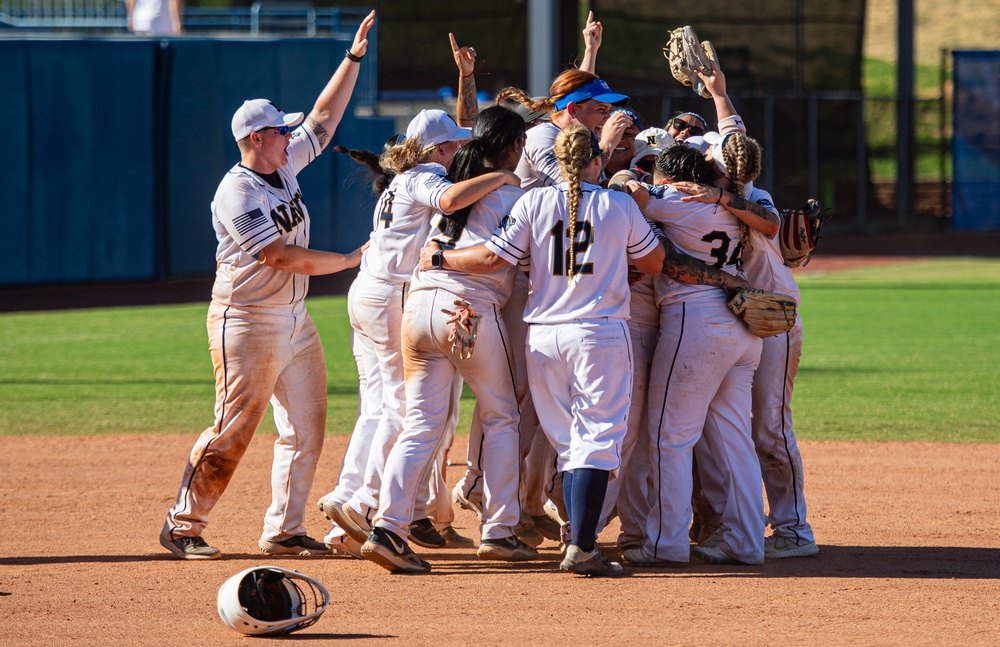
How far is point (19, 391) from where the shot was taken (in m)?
10.6

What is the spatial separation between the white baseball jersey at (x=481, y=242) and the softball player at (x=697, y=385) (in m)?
0.67

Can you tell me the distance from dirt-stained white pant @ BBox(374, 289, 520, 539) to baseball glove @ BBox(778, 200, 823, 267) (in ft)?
4.66

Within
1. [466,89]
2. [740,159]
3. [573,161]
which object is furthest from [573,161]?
[466,89]

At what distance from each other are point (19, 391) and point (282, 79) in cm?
1012

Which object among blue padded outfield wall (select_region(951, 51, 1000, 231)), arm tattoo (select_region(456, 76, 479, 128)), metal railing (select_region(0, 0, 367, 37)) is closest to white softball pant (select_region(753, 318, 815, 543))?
arm tattoo (select_region(456, 76, 479, 128))

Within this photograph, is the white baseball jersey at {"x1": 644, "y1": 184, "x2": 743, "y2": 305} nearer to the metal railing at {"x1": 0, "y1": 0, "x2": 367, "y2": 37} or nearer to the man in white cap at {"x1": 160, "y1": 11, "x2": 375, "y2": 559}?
the man in white cap at {"x1": 160, "y1": 11, "x2": 375, "y2": 559}

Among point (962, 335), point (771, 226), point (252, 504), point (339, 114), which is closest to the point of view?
point (771, 226)

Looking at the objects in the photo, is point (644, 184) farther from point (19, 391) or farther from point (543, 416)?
point (19, 391)

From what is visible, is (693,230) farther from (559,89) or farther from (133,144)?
(133,144)

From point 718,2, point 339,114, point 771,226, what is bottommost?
point 771,226

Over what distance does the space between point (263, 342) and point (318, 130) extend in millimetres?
1191

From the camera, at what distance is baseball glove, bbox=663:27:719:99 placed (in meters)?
5.98

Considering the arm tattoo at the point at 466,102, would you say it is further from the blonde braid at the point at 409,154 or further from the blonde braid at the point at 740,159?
the blonde braid at the point at 740,159

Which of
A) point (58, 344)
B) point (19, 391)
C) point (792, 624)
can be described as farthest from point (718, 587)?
point (58, 344)
